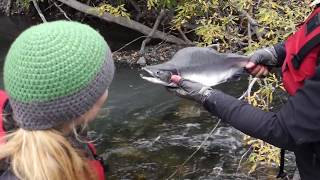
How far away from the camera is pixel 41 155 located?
1.78 meters

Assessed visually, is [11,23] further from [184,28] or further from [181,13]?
[181,13]

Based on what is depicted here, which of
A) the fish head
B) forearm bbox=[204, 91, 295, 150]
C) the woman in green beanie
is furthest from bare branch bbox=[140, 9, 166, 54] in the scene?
the woman in green beanie

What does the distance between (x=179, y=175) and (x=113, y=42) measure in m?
5.94

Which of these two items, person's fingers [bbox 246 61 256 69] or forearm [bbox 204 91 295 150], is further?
person's fingers [bbox 246 61 256 69]

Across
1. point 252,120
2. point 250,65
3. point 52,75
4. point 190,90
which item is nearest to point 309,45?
point 252,120

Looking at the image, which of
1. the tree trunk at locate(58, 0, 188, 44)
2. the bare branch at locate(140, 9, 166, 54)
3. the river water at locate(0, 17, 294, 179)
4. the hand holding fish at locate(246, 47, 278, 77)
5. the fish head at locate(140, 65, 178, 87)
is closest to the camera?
the fish head at locate(140, 65, 178, 87)

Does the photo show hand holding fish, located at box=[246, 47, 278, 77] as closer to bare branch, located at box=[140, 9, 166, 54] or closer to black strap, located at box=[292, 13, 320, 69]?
black strap, located at box=[292, 13, 320, 69]

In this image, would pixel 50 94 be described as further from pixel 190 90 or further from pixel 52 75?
pixel 190 90

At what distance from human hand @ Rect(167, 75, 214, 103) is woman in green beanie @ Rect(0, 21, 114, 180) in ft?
1.94

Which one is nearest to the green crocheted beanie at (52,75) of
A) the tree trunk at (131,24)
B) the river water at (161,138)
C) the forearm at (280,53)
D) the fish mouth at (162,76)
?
the fish mouth at (162,76)

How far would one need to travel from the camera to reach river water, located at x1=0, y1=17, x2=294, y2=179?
19.5ft

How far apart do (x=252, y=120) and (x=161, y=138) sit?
181 inches

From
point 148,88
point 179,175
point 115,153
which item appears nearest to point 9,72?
point 179,175

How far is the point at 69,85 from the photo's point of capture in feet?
5.85
